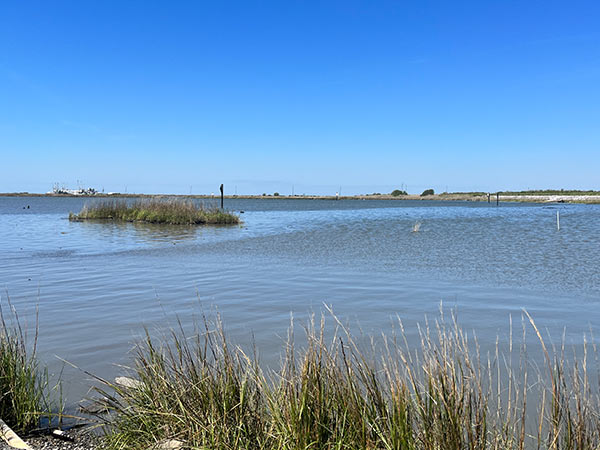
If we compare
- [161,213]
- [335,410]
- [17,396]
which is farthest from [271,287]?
[161,213]

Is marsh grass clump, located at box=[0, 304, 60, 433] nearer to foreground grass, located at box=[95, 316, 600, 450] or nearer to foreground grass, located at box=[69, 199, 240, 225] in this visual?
foreground grass, located at box=[95, 316, 600, 450]

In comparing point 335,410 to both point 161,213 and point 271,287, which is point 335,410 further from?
point 161,213

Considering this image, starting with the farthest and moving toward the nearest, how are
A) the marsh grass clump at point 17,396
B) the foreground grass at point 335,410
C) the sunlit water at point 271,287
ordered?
1. the sunlit water at point 271,287
2. the marsh grass clump at point 17,396
3. the foreground grass at point 335,410

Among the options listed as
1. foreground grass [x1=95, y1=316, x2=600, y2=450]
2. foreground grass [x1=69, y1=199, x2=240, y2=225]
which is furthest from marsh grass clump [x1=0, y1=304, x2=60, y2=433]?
foreground grass [x1=69, y1=199, x2=240, y2=225]

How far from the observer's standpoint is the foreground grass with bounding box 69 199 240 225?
3406 centimetres

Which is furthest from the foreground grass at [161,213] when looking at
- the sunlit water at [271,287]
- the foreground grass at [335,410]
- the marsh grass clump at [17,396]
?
the foreground grass at [335,410]

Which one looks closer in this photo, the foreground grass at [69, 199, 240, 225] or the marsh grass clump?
the marsh grass clump

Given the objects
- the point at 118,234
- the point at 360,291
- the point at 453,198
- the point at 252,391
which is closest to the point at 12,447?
the point at 252,391

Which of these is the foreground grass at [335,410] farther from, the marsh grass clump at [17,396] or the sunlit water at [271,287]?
the sunlit water at [271,287]

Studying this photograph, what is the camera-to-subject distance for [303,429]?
3293 millimetres

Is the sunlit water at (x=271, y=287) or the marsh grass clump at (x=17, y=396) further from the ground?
the marsh grass clump at (x=17, y=396)

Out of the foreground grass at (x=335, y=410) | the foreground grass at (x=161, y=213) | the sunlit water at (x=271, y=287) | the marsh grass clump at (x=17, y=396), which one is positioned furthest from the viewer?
the foreground grass at (x=161, y=213)

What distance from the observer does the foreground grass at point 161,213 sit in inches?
1341

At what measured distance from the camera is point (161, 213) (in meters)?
34.6
